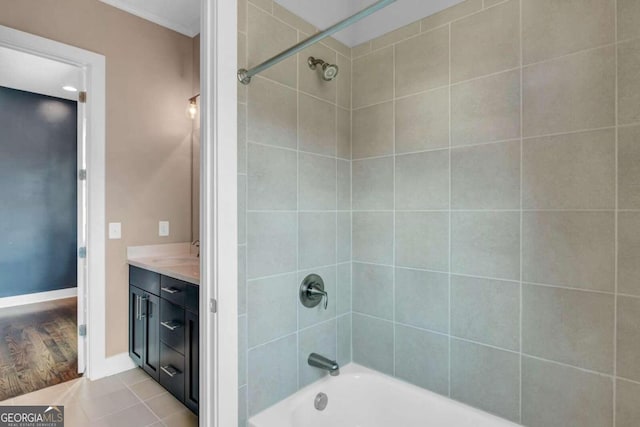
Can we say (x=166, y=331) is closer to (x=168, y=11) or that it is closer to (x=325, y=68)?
(x=325, y=68)

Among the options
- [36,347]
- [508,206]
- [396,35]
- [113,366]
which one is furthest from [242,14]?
[36,347]

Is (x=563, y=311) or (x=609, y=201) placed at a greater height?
(x=609, y=201)

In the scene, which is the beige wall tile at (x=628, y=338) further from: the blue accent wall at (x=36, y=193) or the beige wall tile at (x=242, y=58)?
the blue accent wall at (x=36, y=193)

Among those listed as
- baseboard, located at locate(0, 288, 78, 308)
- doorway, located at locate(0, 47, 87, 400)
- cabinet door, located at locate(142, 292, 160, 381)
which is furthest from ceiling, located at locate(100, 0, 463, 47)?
baseboard, located at locate(0, 288, 78, 308)

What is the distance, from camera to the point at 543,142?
1242 mm

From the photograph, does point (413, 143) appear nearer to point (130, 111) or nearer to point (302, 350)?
point (302, 350)

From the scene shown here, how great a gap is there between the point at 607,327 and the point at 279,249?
1.26 meters

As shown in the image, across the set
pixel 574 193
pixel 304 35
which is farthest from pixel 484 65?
pixel 304 35

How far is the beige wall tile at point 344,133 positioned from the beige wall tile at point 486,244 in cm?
68

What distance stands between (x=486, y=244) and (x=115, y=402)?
2.40 metres

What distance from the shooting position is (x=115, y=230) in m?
2.49

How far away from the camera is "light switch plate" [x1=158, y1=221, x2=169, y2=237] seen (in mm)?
2748

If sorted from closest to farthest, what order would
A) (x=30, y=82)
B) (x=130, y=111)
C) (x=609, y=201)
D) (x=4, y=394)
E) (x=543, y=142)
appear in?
1. (x=609, y=201)
2. (x=543, y=142)
3. (x=4, y=394)
4. (x=130, y=111)
5. (x=30, y=82)

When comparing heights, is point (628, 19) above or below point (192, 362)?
above
